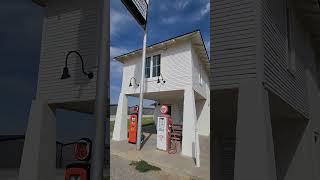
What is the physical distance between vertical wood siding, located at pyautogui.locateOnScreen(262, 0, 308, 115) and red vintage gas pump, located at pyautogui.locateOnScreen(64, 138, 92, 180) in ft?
13.8

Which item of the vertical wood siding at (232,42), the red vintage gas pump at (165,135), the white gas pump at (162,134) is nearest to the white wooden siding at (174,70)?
the red vintage gas pump at (165,135)

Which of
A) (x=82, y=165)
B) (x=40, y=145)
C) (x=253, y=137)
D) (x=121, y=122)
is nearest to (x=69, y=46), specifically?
(x=40, y=145)

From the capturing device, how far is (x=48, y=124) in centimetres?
886

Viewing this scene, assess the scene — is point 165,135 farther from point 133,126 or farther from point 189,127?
point 133,126

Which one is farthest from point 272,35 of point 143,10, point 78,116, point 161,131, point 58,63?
point 161,131

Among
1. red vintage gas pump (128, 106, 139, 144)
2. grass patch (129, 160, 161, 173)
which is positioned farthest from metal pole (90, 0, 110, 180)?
red vintage gas pump (128, 106, 139, 144)

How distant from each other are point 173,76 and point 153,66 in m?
1.83

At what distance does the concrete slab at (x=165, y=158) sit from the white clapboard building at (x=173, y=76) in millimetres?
1060

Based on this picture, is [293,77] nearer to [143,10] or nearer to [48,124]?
[143,10]

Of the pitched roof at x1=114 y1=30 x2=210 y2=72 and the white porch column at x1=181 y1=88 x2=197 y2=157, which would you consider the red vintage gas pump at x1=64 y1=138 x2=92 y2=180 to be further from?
the pitched roof at x1=114 y1=30 x2=210 y2=72

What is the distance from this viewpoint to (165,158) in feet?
54.8

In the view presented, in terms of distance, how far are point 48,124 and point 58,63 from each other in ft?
6.06

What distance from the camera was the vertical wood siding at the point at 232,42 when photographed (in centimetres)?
755

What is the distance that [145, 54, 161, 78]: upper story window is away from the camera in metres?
21.0
